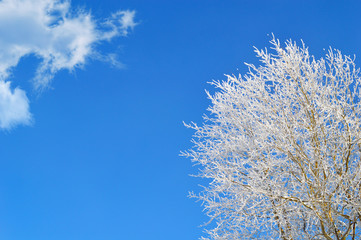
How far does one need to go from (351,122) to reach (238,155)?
2.82 metres

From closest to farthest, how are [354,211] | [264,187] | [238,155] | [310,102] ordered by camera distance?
[354,211]
[264,187]
[310,102]
[238,155]

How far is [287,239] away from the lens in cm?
895

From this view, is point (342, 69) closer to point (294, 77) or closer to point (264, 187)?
point (294, 77)

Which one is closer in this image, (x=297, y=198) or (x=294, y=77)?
(x=297, y=198)

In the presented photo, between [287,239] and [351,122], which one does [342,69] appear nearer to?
[351,122]

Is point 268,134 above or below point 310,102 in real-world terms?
below

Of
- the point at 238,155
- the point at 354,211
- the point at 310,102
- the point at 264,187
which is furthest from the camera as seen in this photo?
the point at 238,155

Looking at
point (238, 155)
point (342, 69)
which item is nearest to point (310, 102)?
point (342, 69)

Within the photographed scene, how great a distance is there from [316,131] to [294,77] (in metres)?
1.57

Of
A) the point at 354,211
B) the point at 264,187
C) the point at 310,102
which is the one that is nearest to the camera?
the point at 354,211

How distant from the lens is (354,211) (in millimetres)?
8305

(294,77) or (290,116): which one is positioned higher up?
(294,77)

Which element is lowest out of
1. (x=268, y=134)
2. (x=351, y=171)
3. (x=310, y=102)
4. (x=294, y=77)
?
(x=351, y=171)

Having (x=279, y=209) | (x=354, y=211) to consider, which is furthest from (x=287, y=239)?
(x=354, y=211)
